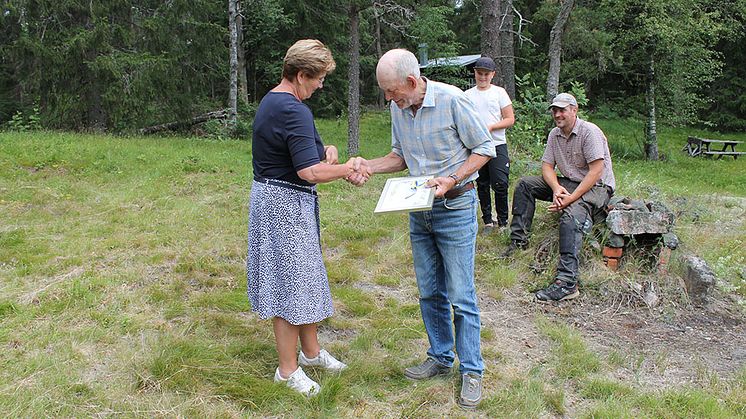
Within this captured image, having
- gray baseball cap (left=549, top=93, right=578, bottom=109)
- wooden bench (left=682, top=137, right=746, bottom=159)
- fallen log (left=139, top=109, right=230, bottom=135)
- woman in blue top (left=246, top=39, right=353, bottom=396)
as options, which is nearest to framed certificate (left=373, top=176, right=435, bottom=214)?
woman in blue top (left=246, top=39, right=353, bottom=396)

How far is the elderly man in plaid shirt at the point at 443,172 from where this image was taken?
2.57 metres

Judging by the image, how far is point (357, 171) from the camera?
2797 mm

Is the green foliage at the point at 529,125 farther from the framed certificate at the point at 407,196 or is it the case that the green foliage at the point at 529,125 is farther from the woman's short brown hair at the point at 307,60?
the woman's short brown hair at the point at 307,60

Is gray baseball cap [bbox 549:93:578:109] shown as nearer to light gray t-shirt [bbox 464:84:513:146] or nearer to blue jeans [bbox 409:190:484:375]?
light gray t-shirt [bbox 464:84:513:146]

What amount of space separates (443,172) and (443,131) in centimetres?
20

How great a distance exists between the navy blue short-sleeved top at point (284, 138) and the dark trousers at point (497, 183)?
110 inches

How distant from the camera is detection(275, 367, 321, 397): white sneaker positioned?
2.77 m

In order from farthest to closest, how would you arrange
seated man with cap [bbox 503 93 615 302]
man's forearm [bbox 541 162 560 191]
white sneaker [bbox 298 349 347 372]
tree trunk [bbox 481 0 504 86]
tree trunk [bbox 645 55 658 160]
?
tree trunk [bbox 645 55 658 160] → tree trunk [bbox 481 0 504 86] → man's forearm [bbox 541 162 560 191] → seated man with cap [bbox 503 93 615 302] → white sneaker [bbox 298 349 347 372]

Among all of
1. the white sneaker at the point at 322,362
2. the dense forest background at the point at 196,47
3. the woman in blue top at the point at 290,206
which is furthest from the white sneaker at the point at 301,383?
the dense forest background at the point at 196,47

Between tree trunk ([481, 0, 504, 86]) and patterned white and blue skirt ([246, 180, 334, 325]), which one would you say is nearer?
patterned white and blue skirt ([246, 180, 334, 325])

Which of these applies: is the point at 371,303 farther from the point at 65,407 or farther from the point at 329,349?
the point at 65,407

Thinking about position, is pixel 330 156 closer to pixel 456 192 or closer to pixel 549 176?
pixel 456 192

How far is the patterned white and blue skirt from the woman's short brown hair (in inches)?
20.3

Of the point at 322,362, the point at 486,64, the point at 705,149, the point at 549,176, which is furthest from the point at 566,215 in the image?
the point at 705,149
